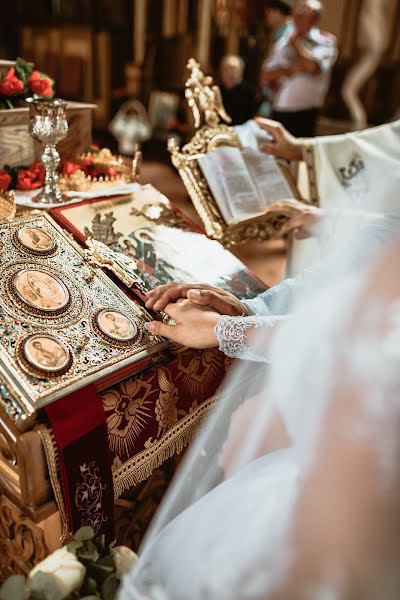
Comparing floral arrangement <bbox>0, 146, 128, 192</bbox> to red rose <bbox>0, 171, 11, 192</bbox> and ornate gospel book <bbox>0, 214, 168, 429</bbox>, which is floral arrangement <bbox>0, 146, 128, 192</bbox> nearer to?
red rose <bbox>0, 171, 11, 192</bbox>

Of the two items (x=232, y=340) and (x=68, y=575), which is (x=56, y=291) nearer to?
(x=232, y=340)

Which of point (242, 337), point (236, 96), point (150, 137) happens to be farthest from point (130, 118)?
point (242, 337)

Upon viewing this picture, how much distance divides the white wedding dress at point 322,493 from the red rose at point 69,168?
1325 mm

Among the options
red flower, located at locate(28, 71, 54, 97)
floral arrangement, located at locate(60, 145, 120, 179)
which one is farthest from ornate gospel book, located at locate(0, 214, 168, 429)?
red flower, located at locate(28, 71, 54, 97)

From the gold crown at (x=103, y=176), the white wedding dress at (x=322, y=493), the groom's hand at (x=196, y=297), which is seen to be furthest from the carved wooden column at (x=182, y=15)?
the white wedding dress at (x=322, y=493)

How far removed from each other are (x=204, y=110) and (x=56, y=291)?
3.78ft

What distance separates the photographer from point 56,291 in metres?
1.25

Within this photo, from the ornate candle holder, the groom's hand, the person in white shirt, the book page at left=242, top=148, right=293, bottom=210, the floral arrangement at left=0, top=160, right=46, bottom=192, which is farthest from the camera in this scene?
the person in white shirt

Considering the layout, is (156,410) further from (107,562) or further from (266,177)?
(266,177)

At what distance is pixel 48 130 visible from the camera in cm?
161

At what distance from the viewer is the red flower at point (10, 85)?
1.83m

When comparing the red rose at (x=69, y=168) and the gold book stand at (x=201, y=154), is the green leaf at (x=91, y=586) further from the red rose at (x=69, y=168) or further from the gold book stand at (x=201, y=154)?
the red rose at (x=69, y=168)

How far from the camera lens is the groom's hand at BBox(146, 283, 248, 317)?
1.27 m

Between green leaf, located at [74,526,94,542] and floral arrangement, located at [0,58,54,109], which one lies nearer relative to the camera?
green leaf, located at [74,526,94,542]
